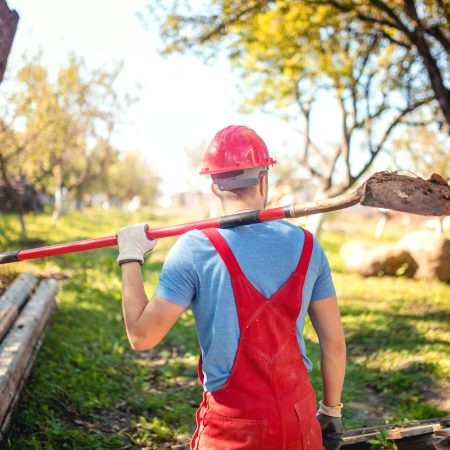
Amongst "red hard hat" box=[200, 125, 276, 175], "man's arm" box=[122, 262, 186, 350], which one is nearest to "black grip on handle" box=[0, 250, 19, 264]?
"man's arm" box=[122, 262, 186, 350]

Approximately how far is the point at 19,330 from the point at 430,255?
9429 mm

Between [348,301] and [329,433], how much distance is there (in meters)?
7.38

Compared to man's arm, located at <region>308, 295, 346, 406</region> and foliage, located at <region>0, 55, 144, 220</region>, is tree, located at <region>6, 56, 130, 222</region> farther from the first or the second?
man's arm, located at <region>308, 295, 346, 406</region>

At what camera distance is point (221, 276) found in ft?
6.80

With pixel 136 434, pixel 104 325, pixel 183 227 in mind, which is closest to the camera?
pixel 183 227

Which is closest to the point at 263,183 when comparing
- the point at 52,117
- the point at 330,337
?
the point at 330,337

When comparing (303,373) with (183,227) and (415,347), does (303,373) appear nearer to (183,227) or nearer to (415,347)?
(183,227)

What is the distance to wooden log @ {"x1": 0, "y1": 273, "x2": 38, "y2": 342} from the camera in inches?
210

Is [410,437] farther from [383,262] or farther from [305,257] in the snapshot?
[383,262]

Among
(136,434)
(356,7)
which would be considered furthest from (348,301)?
(136,434)

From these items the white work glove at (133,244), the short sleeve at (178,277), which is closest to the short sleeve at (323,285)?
the short sleeve at (178,277)

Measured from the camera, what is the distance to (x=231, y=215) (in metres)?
2.25

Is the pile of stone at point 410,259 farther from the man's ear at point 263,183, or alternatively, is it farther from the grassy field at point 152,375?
the man's ear at point 263,183

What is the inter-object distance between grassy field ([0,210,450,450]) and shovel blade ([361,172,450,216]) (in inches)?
120
